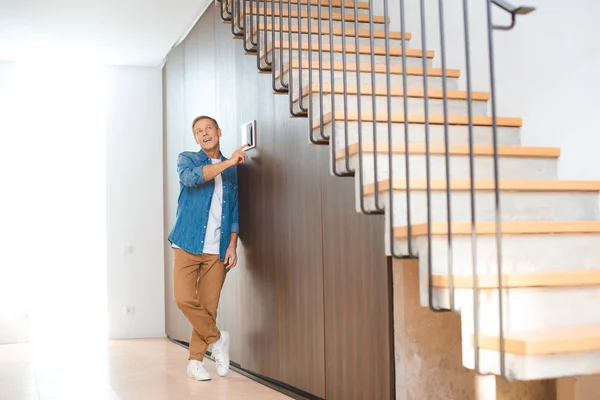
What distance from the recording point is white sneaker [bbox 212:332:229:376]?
4.49 metres

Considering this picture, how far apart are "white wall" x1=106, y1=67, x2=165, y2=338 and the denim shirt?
8.65 ft

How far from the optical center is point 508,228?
2322 mm

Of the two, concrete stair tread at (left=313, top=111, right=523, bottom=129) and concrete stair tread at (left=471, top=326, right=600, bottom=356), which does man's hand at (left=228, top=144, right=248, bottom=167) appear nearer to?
concrete stair tread at (left=313, top=111, right=523, bottom=129)

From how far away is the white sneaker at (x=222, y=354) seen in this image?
449cm

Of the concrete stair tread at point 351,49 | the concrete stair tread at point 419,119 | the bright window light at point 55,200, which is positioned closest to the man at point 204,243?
the concrete stair tread at point 351,49

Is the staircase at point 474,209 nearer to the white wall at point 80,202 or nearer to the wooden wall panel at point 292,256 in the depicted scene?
the wooden wall panel at point 292,256

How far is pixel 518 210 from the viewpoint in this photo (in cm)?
269

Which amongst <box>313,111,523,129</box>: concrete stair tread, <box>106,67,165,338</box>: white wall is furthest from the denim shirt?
<box>106,67,165,338</box>: white wall

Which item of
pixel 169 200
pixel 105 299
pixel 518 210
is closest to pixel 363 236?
pixel 518 210

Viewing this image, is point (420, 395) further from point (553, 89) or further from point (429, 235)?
point (553, 89)

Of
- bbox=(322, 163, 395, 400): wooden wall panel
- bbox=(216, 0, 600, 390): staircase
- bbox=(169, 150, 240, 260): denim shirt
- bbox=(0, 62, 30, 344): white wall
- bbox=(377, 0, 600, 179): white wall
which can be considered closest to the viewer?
bbox=(216, 0, 600, 390): staircase

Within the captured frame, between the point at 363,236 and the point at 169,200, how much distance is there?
3814 mm

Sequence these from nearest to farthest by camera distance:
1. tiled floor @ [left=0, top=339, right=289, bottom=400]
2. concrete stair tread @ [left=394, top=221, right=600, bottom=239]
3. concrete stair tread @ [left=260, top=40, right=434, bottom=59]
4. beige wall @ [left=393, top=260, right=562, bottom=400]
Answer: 1. concrete stair tread @ [left=394, top=221, right=600, bottom=239]
2. beige wall @ [left=393, top=260, right=562, bottom=400]
3. concrete stair tread @ [left=260, top=40, right=434, bottom=59]
4. tiled floor @ [left=0, top=339, right=289, bottom=400]

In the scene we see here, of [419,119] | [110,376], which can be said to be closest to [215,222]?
[110,376]
